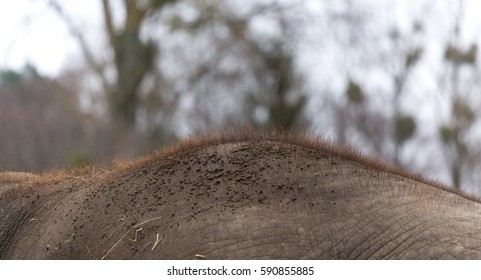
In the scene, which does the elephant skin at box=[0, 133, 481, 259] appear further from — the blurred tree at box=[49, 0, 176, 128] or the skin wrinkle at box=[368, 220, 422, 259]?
the blurred tree at box=[49, 0, 176, 128]

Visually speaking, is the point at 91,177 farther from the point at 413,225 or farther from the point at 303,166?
the point at 413,225

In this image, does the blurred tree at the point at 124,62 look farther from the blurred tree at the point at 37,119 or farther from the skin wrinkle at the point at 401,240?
the skin wrinkle at the point at 401,240

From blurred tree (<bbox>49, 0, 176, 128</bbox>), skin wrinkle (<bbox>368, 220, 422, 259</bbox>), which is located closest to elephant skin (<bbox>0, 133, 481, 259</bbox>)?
skin wrinkle (<bbox>368, 220, 422, 259</bbox>)

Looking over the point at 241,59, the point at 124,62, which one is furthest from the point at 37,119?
the point at 241,59

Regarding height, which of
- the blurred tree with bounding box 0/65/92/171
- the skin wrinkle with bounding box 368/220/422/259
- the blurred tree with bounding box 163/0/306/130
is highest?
the skin wrinkle with bounding box 368/220/422/259

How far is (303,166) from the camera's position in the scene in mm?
4434

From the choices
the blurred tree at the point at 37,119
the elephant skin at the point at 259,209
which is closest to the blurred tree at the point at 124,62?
the blurred tree at the point at 37,119

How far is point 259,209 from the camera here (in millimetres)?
4191

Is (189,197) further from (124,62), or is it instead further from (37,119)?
(37,119)

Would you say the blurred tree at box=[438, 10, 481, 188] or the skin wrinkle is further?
the blurred tree at box=[438, 10, 481, 188]

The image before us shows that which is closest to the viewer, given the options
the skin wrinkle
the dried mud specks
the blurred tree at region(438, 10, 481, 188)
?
the skin wrinkle

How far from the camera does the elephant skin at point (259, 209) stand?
399 cm

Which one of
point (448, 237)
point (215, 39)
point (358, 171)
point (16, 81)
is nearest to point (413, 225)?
point (448, 237)

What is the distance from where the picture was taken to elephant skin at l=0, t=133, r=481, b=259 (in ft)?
13.1
